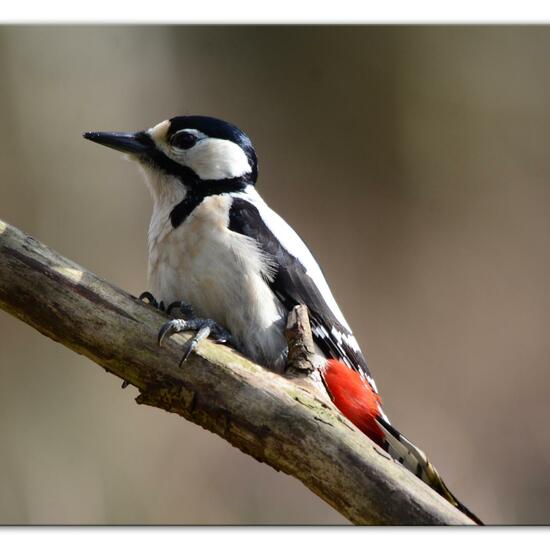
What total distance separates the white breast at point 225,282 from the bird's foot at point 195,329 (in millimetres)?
57

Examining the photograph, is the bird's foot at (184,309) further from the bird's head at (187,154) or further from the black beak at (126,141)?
the black beak at (126,141)

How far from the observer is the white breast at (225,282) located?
229 cm

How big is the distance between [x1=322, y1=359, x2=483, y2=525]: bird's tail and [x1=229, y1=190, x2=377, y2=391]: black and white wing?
6cm

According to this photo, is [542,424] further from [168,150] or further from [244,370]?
[168,150]

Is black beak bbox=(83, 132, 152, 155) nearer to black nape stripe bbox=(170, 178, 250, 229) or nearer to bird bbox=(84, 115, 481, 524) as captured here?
bird bbox=(84, 115, 481, 524)

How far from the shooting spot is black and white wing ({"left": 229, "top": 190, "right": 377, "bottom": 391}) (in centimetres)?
236

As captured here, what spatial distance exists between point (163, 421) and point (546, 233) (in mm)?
1413

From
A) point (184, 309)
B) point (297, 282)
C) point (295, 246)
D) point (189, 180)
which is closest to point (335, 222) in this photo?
point (295, 246)

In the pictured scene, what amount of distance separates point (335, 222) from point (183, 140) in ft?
1.88

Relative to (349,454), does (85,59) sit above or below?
above

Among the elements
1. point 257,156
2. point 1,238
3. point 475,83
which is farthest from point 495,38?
point 1,238

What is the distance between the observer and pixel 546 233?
2.54 metres
